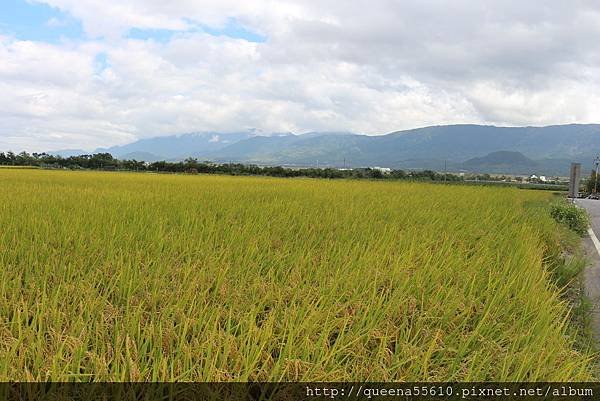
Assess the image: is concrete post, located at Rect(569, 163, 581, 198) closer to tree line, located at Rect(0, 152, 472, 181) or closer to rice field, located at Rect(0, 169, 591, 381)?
rice field, located at Rect(0, 169, 591, 381)

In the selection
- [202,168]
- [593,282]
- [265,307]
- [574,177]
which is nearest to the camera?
[265,307]

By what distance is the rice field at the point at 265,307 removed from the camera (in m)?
1.60

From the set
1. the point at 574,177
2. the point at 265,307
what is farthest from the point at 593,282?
the point at 574,177

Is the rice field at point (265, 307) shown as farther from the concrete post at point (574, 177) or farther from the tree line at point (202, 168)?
the tree line at point (202, 168)

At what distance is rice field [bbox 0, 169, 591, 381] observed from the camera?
160 centimetres

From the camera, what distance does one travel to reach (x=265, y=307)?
2393 mm

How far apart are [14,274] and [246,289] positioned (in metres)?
1.45

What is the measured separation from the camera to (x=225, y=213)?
18.9ft

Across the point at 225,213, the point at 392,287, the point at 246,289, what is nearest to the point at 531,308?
the point at 392,287

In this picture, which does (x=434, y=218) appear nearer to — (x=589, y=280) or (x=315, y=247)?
(x=589, y=280)

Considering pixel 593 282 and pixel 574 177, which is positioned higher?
pixel 574 177

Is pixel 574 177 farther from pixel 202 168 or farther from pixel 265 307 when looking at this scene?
pixel 202 168

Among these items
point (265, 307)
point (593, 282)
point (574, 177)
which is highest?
point (574, 177)

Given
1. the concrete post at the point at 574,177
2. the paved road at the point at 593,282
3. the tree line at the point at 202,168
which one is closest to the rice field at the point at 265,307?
the paved road at the point at 593,282
